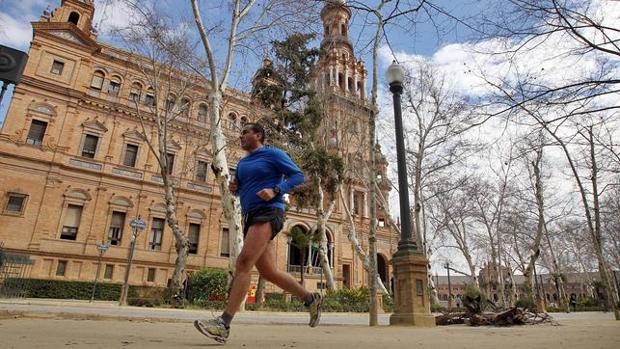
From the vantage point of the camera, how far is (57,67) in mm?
23344

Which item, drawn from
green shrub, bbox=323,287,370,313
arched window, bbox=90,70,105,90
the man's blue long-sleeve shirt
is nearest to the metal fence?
green shrub, bbox=323,287,370,313

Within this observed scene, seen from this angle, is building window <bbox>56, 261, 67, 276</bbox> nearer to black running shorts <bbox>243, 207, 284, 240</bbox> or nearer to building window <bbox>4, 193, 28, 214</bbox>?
building window <bbox>4, 193, 28, 214</bbox>

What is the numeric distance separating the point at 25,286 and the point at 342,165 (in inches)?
615

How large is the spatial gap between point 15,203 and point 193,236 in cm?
1008

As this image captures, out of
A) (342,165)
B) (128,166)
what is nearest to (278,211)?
(342,165)

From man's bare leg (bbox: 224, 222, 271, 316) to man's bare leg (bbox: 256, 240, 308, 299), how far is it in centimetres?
16

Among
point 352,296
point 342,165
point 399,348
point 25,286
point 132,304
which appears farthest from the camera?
point 352,296

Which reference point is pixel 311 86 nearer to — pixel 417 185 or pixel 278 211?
pixel 417 185

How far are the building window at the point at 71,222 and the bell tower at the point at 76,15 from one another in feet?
38.7

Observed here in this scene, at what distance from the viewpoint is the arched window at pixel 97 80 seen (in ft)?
80.7

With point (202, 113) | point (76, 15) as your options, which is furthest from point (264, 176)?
point (76, 15)

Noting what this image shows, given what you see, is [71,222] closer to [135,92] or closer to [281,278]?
[135,92]

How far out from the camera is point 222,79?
11.7 meters

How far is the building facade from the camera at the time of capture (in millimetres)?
20422
